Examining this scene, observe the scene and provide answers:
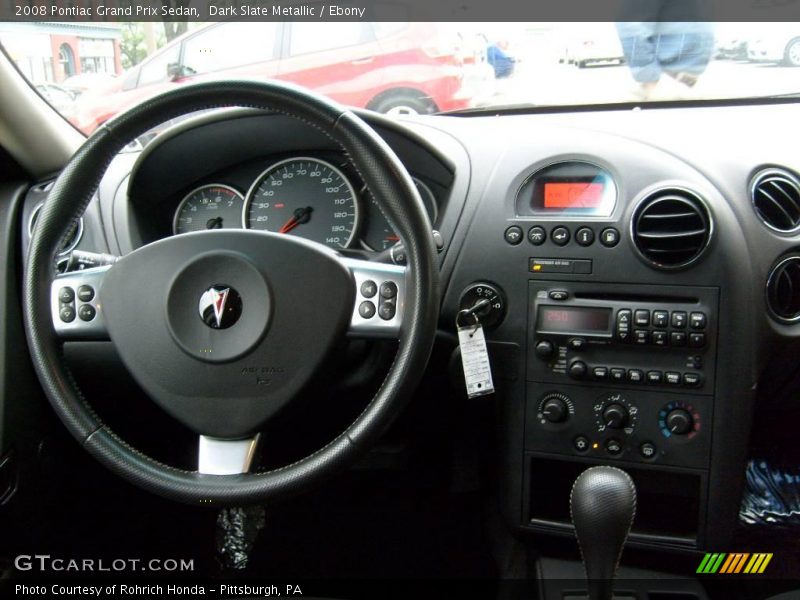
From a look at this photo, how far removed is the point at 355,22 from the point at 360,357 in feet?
2.24

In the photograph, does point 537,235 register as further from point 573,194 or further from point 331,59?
point 331,59

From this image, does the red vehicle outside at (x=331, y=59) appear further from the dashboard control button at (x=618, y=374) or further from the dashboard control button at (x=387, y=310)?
the dashboard control button at (x=618, y=374)

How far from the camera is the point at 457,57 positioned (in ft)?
5.21

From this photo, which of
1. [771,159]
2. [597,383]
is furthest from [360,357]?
[771,159]

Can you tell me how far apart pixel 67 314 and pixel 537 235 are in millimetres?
833

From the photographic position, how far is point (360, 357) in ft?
4.60

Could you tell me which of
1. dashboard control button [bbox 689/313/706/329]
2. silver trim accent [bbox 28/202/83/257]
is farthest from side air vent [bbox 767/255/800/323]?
silver trim accent [bbox 28/202/83/257]

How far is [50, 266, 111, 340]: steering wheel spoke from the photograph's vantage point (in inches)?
46.0

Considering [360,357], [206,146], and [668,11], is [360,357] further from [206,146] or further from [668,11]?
[668,11]

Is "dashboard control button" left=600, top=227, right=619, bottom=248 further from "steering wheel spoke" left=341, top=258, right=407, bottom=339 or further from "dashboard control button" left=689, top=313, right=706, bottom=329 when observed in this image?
"steering wheel spoke" left=341, top=258, right=407, bottom=339

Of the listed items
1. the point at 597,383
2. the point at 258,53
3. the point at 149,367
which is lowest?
the point at 597,383

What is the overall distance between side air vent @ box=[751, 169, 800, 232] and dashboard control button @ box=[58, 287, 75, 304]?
1217 millimetres

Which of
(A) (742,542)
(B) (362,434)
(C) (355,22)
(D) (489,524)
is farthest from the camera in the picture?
(D) (489,524)

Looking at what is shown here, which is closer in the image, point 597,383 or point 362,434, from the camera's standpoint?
point 362,434
